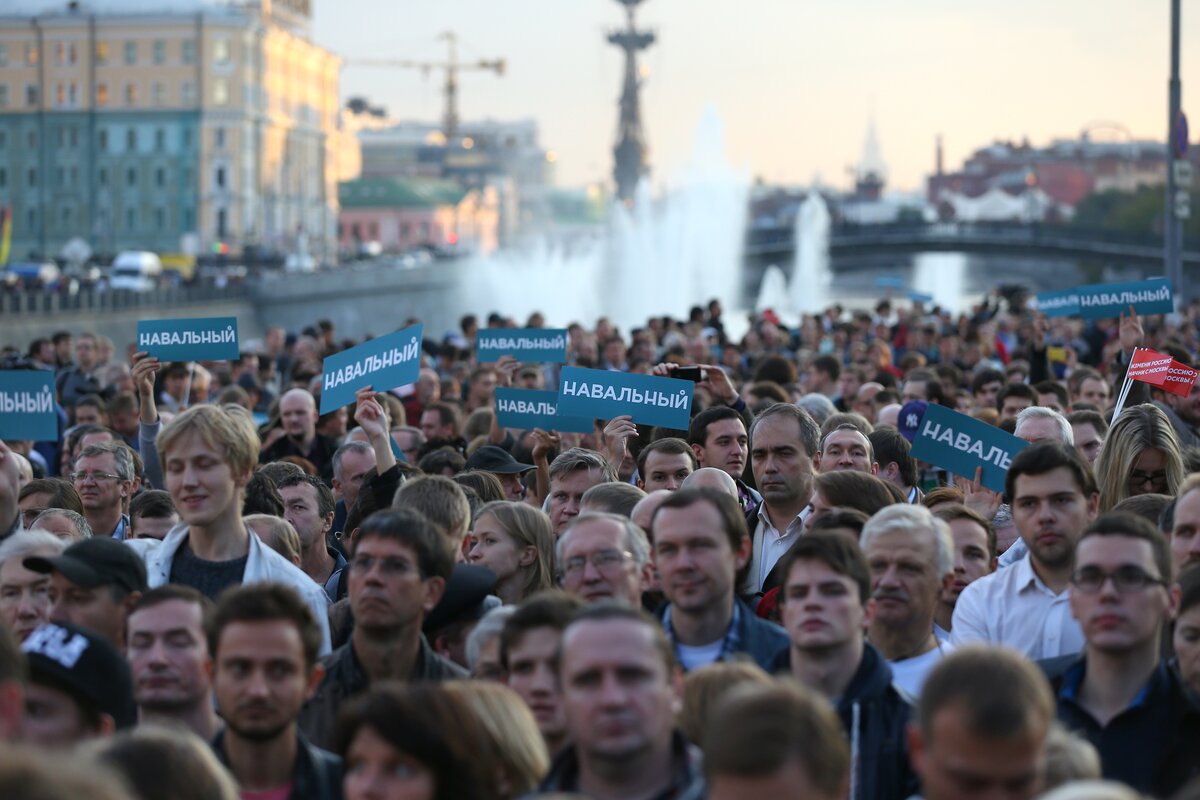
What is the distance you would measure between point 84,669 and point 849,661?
1.84 m

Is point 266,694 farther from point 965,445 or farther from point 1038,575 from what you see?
point 965,445

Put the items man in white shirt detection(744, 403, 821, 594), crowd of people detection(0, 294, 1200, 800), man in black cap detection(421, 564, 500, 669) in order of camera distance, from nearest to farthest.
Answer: crowd of people detection(0, 294, 1200, 800) < man in black cap detection(421, 564, 500, 669) < man in white shirt detection(744, 403, 821, 594)

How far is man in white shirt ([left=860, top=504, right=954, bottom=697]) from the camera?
5805 millimetres

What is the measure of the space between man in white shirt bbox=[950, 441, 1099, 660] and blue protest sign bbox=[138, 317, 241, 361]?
5.72 metres

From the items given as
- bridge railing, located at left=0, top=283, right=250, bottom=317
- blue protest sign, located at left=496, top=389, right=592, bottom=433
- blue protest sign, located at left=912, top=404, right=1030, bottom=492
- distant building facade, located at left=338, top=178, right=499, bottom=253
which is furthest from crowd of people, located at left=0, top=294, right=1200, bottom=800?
distant building facade, located at left=338, top=178, right=499, bottom=253

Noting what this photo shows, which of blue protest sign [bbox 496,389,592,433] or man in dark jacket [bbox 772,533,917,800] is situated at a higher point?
blue protest sign [bbox 496,389,592,433]

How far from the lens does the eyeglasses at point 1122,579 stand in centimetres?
526

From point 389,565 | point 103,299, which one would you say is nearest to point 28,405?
point 389,565

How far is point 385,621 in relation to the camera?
5629mm

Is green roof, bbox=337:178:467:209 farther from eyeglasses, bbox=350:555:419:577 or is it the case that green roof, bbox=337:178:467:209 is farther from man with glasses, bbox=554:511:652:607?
eyeglasses, bbox=350:555:419:577

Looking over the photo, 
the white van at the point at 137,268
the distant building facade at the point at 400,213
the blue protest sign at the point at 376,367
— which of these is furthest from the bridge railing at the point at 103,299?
the distant building facade at the point at 400,213

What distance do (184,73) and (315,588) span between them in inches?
4076

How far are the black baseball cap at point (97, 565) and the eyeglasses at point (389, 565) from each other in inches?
24.9

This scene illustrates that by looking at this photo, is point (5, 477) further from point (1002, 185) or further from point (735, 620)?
point (1002, 185)
